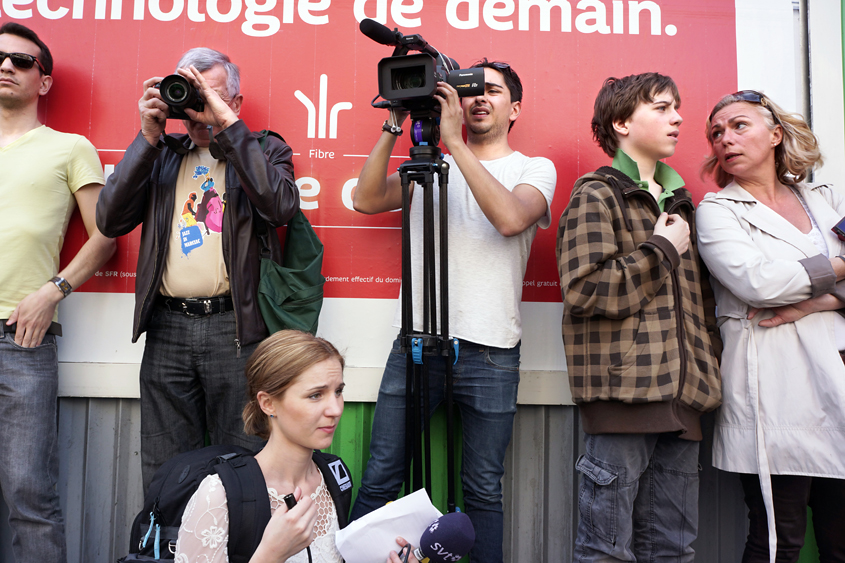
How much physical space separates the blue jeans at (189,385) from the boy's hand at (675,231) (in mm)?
1490

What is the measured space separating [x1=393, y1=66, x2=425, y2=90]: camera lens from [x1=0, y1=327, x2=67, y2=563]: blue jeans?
5.68 feet

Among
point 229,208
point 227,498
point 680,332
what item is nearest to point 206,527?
point 227,498

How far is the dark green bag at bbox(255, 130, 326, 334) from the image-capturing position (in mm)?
2137

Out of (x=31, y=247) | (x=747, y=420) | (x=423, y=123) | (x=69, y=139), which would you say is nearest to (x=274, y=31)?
(x=69, y=139)

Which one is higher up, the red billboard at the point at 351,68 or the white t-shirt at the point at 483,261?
the red billboard at the point at 351,68

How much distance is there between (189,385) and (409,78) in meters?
1.37

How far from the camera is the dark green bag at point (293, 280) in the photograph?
7.01 ft

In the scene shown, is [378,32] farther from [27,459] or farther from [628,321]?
[27,459]

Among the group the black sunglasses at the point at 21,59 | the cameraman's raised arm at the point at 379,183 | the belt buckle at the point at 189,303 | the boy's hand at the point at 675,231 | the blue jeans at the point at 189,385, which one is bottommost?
the blue jeans at the point at 189,385

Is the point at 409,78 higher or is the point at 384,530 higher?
the point at 409,78

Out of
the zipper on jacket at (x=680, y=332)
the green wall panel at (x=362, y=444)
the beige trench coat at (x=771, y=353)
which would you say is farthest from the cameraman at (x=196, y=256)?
the beige trench coat at (x=771, y=353)

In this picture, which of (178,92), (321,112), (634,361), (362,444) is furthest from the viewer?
(321,112)

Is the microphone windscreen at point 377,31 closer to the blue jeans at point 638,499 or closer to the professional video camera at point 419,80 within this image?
the professional video camera at point 419,80

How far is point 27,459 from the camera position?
2.18 metres
